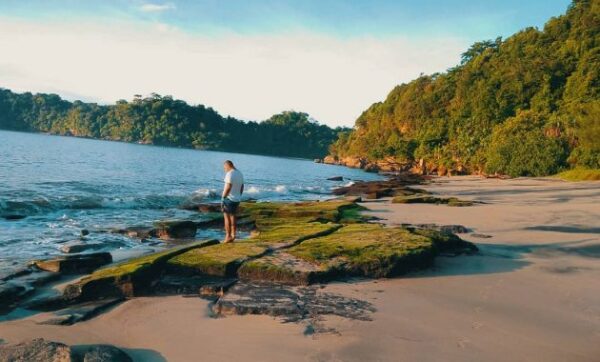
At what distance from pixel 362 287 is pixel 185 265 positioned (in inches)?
116

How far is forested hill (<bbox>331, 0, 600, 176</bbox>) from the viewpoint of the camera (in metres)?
51.8

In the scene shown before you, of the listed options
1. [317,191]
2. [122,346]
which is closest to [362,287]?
[122,346]

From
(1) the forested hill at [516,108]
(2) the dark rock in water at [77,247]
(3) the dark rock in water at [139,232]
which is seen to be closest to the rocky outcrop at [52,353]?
(2) the dark rock in water at [77,247]

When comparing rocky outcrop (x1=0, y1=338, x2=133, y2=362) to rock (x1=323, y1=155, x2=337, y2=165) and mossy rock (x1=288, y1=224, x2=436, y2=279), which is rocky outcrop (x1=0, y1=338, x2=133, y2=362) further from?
rock (x1=323, y1=155, x2=337, y2=165)

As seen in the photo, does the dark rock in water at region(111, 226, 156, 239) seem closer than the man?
No

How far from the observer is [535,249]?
1045 centimetres

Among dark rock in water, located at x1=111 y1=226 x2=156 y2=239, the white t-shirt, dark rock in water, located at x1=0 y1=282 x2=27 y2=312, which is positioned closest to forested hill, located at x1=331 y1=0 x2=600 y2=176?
the white t-shirt

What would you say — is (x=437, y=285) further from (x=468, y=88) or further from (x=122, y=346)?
(x=468, y=88)

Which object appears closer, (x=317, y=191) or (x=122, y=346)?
(x=122, y=346)

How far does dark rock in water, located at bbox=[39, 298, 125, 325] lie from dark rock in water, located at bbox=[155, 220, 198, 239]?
21.8 ft

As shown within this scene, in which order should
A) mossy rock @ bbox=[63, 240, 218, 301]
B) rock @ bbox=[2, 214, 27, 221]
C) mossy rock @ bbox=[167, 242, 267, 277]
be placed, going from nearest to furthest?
mossy rock @ bbox=[63, 240, 218, 301], mossy rock @ bbox=[167, 242, 267, 277], rock @ bbox=[2, 214, 27, 221]

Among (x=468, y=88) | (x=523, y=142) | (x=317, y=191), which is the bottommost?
(x=317, y=191)

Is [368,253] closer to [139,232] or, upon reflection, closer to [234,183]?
[234,183]

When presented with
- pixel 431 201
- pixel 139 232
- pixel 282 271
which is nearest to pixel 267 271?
pixel 282 271
